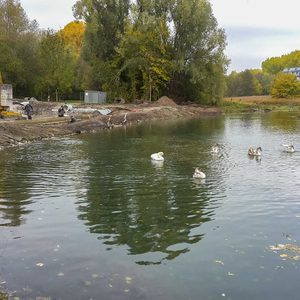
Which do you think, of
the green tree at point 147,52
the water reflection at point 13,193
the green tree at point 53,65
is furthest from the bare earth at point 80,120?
the green tree at point 53,65

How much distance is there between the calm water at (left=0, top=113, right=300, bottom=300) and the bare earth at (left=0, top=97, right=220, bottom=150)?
1020 centimetres

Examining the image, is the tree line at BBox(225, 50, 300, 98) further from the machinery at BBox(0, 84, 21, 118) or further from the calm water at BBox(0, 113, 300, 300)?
the calm water at BBox(0, 113, 300, 300)

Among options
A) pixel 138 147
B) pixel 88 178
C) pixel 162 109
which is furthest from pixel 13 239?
pixel 162 109

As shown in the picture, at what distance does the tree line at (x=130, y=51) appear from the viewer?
8600cm

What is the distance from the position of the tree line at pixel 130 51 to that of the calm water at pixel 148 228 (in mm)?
58194

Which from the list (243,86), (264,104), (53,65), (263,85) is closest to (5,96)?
(53,65)

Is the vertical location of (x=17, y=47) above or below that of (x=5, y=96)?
above

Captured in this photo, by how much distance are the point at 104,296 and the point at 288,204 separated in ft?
38.1

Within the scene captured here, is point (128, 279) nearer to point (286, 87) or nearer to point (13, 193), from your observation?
point (13, 193)

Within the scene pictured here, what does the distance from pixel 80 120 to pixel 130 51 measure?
36199mm

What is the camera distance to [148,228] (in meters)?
16.5

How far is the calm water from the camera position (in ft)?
39.2

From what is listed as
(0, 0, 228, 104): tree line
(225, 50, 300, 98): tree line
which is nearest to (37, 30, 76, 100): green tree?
(0, 0, 228, 104): tree line

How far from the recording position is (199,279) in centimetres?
1223
